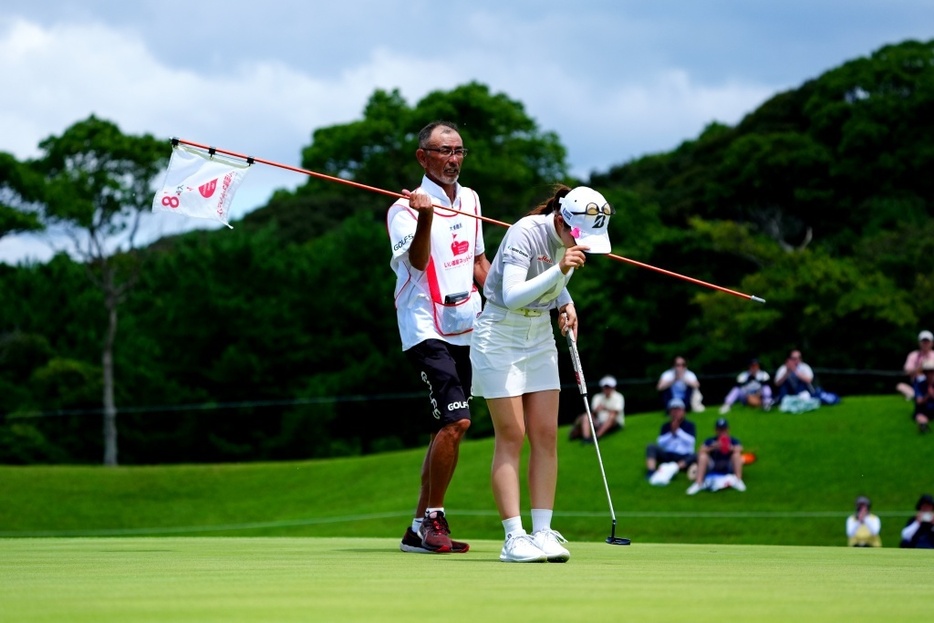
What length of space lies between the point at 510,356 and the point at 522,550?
1052 mm

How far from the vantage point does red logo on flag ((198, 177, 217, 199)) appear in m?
8.58

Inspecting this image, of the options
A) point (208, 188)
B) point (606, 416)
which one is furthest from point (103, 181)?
point (208, 188)

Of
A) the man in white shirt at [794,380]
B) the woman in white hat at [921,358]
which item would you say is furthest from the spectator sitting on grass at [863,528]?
the man in white shirt at [794,380]

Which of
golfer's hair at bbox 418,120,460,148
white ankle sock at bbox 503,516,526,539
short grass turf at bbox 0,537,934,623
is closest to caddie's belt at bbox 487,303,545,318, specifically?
white ankle sock at bbox 503,516,526,539

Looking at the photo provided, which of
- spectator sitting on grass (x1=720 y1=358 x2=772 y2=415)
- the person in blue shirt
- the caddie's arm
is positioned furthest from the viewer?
spectator sitting on grass (x1=720 y1=358 x2=772 y2=415)

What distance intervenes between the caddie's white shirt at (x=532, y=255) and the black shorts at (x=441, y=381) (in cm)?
84

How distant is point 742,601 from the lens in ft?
15.4

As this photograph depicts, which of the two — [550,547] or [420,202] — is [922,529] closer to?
[550,547]

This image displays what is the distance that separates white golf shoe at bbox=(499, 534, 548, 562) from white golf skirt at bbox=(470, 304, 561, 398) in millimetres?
779

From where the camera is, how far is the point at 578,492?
24.9 metres

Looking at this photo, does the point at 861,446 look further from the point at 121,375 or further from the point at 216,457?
the point at 121,375

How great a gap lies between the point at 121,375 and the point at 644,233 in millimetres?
18461

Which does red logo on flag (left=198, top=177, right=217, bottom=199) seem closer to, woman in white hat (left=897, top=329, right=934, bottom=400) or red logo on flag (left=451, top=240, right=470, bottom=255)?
red logo on flag (left=451, top=240, right=470, bottom=255)

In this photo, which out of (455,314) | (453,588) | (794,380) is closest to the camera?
(453,588)
